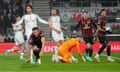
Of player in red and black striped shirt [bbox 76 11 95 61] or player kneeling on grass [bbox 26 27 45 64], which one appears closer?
player kneeling on grass [bbox 26 27 45 64]

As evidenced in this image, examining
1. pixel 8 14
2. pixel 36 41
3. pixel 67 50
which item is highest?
pixel 36 41

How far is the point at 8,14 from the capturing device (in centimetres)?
3005

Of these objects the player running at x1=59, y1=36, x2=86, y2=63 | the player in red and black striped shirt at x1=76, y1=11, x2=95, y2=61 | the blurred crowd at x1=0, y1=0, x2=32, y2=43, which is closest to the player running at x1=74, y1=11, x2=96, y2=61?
the player in red and black striped shirt at x1=76, y1=11, x2=95, y2=61

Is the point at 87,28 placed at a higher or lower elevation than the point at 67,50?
higher

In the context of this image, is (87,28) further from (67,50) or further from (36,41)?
(36,41)

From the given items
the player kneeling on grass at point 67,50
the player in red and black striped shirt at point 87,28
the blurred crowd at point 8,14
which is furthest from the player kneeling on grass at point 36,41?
the blurred crowd at point 8,14

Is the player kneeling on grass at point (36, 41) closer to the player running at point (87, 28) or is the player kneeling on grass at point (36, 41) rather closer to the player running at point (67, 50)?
the player running at point (67, 50)

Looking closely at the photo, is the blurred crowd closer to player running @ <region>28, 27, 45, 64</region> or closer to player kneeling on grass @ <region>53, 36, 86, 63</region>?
player kneeling on grass @ <region>53, 36, 86, 63</region>

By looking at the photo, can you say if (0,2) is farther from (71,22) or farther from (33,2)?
(71,22)

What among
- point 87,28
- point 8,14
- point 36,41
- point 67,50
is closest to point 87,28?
point 87,28

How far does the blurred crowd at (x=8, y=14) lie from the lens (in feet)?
93.6

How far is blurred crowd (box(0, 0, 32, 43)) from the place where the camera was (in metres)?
28.5

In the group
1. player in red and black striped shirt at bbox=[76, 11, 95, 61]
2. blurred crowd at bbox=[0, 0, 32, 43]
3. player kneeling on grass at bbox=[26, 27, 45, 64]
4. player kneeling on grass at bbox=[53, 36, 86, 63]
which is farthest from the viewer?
blurred crowd at bbox=[0, 0, 32, 43]

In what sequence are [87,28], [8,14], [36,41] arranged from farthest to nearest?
[8,14]
[87,28]
[36,41]
